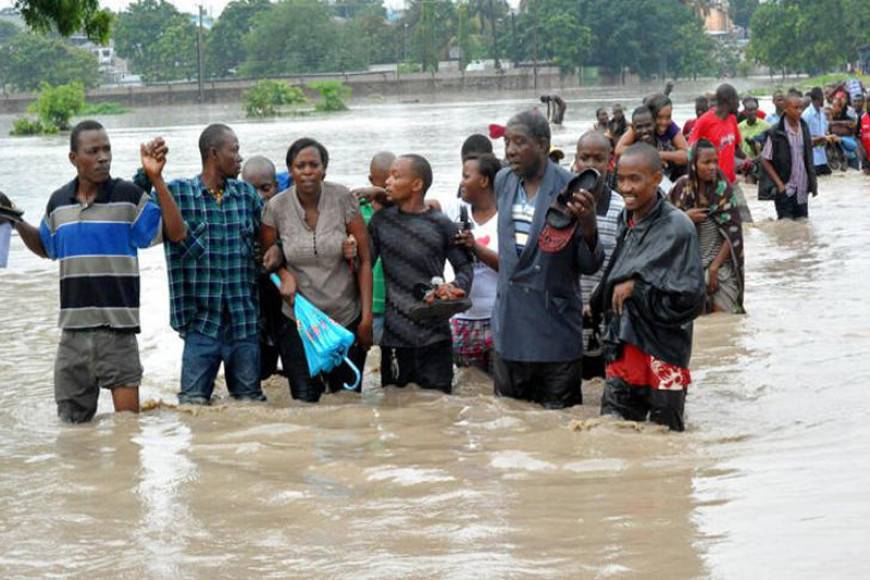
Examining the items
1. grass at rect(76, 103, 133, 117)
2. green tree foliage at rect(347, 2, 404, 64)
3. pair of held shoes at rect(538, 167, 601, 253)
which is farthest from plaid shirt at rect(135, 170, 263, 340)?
green tree foliage at rect(347, 2, 404, 64)

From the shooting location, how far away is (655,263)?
235 inches

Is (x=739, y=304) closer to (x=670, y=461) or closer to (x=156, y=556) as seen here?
(x=670, y=461)

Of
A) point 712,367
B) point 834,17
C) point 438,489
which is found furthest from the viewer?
point 834,17

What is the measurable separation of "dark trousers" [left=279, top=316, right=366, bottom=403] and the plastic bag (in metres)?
0.13

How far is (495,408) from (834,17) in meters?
91.9

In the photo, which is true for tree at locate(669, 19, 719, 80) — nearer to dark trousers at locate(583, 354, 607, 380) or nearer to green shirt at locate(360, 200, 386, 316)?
dark trousers at locate(583, 354, 607, 380)

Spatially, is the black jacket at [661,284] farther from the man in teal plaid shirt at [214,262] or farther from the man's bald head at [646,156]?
the man in teal plaid shirt at [214,262]

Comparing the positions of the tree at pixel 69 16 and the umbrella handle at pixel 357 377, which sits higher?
the tree at pixel 69 16

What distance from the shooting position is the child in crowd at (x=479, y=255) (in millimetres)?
7039

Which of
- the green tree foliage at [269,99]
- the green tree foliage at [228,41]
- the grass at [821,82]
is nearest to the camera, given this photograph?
the grass at [821,82]

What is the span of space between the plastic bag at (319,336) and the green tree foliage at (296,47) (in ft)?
419

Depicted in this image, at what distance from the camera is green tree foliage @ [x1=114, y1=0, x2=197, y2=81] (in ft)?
457

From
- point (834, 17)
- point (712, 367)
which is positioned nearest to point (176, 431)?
point (712, 367)

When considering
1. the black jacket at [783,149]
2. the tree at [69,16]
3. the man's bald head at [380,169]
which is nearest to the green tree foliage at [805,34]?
the black jacket at [783,149]
